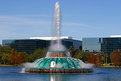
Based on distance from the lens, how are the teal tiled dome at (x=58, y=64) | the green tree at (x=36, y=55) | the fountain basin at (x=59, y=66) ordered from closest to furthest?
the fountain basin at (x=59, y=66) → the teal tiled dome at (x=58, y=64) → the green tree at (x=36, y=55)

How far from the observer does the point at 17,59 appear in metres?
176

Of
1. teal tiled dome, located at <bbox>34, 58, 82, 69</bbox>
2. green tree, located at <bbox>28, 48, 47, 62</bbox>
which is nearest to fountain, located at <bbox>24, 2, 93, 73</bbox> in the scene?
teal tiled dome, located at <bbox>34, 58, 82, 69</bbox>

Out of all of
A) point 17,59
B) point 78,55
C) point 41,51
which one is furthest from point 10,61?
point 78,55

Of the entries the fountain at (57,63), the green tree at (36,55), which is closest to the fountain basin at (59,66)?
the fountain at (57,63)

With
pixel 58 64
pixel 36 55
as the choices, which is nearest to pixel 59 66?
pixel 58 64

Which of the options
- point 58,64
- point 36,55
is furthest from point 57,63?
point 36,55

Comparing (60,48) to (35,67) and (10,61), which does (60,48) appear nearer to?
(35,67)

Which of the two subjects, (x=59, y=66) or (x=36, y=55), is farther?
(x=36, y=55)

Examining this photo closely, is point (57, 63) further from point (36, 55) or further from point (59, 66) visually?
point (36, 55)

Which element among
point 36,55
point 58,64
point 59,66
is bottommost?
→ point 59,66

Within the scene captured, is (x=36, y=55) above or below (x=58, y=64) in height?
above

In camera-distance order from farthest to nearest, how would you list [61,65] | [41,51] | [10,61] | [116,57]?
[41,51] < [10,61] < [116,57] < [61,65]

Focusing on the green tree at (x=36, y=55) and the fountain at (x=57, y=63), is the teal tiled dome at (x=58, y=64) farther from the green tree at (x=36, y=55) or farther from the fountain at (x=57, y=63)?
the green tree at (x=36, y=55)

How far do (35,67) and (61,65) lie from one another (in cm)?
745
